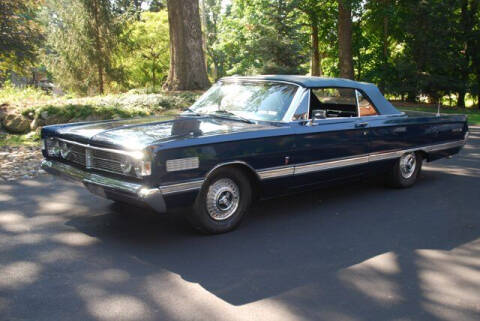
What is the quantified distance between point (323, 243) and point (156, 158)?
184cm

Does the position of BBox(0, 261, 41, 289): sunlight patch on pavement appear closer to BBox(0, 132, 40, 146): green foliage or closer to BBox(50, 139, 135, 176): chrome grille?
BBox(50, 139, 135, 176): chrome grille

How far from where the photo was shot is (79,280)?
Answer: 3877mm

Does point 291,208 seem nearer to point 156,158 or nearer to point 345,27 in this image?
point 156,158

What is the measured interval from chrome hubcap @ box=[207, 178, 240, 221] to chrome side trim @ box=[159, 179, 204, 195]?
247 millimetres

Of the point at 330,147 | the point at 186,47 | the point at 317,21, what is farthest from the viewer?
the point at 317,21

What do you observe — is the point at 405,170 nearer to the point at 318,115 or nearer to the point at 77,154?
the point at 318,115

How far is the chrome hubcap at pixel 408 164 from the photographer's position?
7070 mm

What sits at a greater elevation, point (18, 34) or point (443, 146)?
point (18, 34)

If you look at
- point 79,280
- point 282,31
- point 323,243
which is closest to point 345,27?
point 282,31

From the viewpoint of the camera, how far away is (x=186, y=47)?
16.1m

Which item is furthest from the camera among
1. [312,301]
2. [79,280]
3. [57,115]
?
[57,115]

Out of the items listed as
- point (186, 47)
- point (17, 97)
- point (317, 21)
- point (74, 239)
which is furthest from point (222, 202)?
point (317, 21)

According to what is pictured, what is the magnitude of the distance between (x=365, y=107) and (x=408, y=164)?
4.11 feet

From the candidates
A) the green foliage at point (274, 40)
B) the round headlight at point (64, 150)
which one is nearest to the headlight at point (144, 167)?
the round headlight at point (64, 150)
